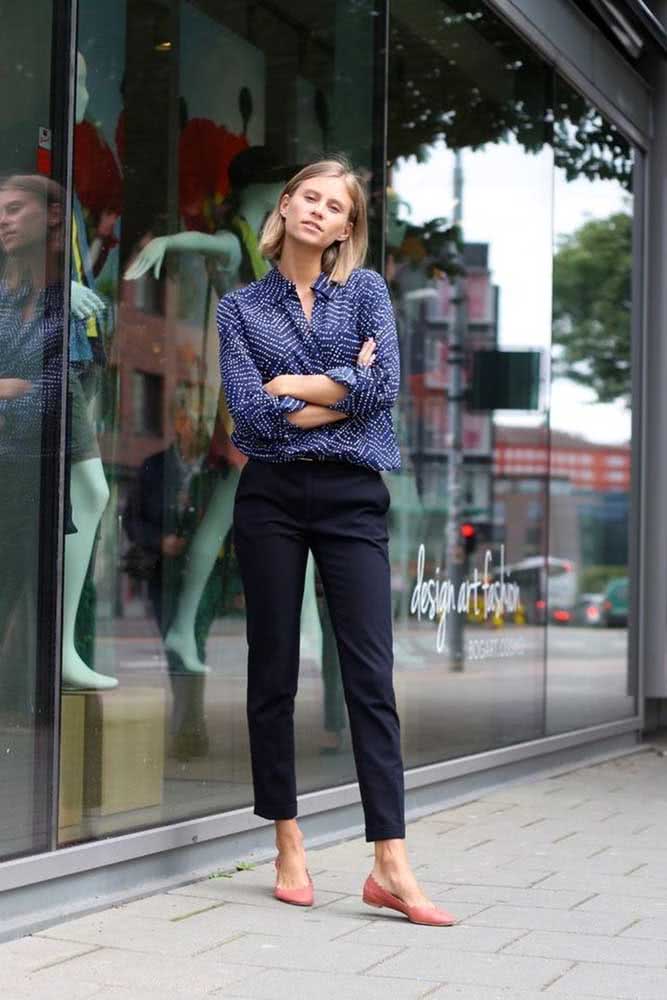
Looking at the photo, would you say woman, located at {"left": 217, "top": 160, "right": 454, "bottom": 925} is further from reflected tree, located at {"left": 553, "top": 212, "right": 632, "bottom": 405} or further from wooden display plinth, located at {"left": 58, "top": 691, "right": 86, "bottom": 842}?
reflected tree, located at {"left": 553, "top": 212, "right": 632, "bottom": 405}

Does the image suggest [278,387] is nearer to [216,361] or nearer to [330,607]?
[330,607]

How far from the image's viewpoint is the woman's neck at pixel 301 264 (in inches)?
173

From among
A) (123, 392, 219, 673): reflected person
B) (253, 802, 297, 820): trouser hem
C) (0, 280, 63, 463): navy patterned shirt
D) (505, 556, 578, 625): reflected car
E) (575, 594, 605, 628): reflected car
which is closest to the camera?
(0, 280, 63, 463): navy patterned shirt

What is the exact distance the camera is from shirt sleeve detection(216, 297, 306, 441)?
163 inches

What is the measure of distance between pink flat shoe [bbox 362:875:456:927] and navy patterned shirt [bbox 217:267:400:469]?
1.03m

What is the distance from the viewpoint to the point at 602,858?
199 inches

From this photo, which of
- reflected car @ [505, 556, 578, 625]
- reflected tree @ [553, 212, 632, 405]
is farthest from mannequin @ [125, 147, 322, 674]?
reflected tree @ [553, 212, 632, 405]

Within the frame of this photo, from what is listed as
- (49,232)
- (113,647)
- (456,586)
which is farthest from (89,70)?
(456,586)

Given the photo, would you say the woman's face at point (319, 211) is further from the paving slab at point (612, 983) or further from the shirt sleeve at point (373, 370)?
the paving slab at point (612, 983)

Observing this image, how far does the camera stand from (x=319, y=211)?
434 centimetres

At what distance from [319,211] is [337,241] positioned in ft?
0.44

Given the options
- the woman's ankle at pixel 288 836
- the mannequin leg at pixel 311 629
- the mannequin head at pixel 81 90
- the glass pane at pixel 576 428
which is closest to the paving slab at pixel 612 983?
the woman's ankle at pixel 288 836

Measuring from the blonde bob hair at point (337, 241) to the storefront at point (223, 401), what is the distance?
1.65ft

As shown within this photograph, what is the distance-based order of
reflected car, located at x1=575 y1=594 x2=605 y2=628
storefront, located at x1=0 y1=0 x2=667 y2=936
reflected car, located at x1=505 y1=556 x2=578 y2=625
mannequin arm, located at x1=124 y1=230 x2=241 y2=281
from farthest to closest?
1. reflected car, located at x1=575 y1=594 x2=605 y2=628
2. reflected car, located at x1=505 y1=556 x2=578 y2=625
3. mannequin arm, located at x1=124 y1=230 x2=241 y2=281
4. storefront, located at x1=0 y1=0 x2=667 y2=936
